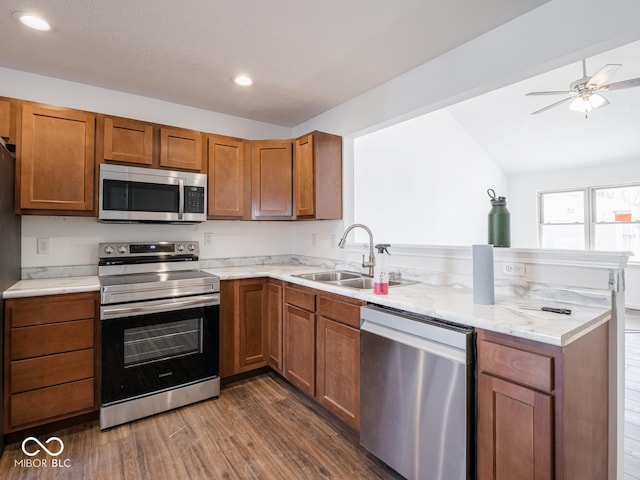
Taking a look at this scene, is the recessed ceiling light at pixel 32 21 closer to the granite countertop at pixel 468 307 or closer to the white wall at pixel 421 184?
the granite countertop at pixel 468 307

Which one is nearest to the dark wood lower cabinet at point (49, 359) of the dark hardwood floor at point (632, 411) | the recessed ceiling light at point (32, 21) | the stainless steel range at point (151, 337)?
the stainless steel range at point (151, 337)

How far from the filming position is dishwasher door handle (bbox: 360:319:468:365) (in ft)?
4.60

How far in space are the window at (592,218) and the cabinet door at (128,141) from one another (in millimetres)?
7294

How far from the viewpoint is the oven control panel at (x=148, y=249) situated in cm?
266

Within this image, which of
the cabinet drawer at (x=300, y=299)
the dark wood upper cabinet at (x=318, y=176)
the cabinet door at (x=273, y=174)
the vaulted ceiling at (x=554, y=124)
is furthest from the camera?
the vaulted ceiling at (x=554, y=124)

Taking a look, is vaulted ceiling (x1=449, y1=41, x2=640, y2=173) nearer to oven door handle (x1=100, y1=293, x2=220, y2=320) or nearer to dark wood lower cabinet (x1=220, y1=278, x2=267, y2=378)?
dark wood lower cabinet (x1=220, y1=278, x2=267, y2=378)

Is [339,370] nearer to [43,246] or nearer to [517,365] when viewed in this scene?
[517,365]

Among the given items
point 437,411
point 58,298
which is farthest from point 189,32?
point 437,411

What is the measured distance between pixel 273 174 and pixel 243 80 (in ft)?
2.76

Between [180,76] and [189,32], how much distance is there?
0.63 m

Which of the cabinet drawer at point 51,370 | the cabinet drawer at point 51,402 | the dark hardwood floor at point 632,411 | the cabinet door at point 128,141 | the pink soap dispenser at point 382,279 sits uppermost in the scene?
the cabinet door at point 128,141

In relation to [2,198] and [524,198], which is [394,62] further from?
[524,198]

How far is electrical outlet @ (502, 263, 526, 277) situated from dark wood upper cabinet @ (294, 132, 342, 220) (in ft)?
4.94

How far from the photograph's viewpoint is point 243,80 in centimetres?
Result: 258
